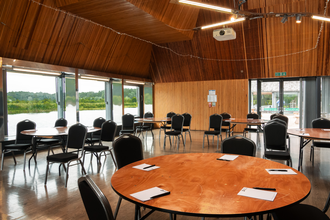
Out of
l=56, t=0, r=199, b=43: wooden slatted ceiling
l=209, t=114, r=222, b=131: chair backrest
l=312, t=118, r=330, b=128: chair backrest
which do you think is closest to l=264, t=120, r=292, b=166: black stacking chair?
l=312, t=118, r=330, b=128: chair backrest

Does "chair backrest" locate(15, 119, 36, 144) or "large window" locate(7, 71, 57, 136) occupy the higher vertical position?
"large window" locate(7, 71, 57, 136)

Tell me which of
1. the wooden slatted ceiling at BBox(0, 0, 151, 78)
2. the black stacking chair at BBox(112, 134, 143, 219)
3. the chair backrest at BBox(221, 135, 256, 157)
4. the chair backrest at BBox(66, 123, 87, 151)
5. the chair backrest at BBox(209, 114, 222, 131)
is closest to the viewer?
the black stacking chair at BBox(112, 134, 143, 219)

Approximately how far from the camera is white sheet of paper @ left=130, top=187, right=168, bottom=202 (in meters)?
1.53

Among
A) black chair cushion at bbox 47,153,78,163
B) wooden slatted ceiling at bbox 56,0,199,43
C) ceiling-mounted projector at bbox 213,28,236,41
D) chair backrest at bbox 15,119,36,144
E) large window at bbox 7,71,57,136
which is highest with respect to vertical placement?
wooden slatted ceiling at bbox 56,0,199,43

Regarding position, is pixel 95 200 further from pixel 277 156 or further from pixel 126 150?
pixel 277 156

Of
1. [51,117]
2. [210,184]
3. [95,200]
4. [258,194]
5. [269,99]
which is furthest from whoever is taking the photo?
[269,99]

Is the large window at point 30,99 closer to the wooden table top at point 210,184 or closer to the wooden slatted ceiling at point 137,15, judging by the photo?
the wooden slatted ceiling at point 137,15

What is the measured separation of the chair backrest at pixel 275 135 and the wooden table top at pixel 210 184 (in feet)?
6.84

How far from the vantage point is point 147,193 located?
5.31ft

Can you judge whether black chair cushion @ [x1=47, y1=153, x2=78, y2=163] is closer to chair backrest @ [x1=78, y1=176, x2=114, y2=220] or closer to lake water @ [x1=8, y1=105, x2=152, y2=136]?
chair backrest @ [x1=78, y1=176, x2=114, y2=220]

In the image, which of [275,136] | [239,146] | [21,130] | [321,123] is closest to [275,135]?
[275,136]

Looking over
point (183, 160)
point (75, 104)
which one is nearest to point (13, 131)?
point (75, 104)

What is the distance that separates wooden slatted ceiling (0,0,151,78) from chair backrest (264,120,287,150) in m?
6.31

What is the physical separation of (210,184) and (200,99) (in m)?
10.2
